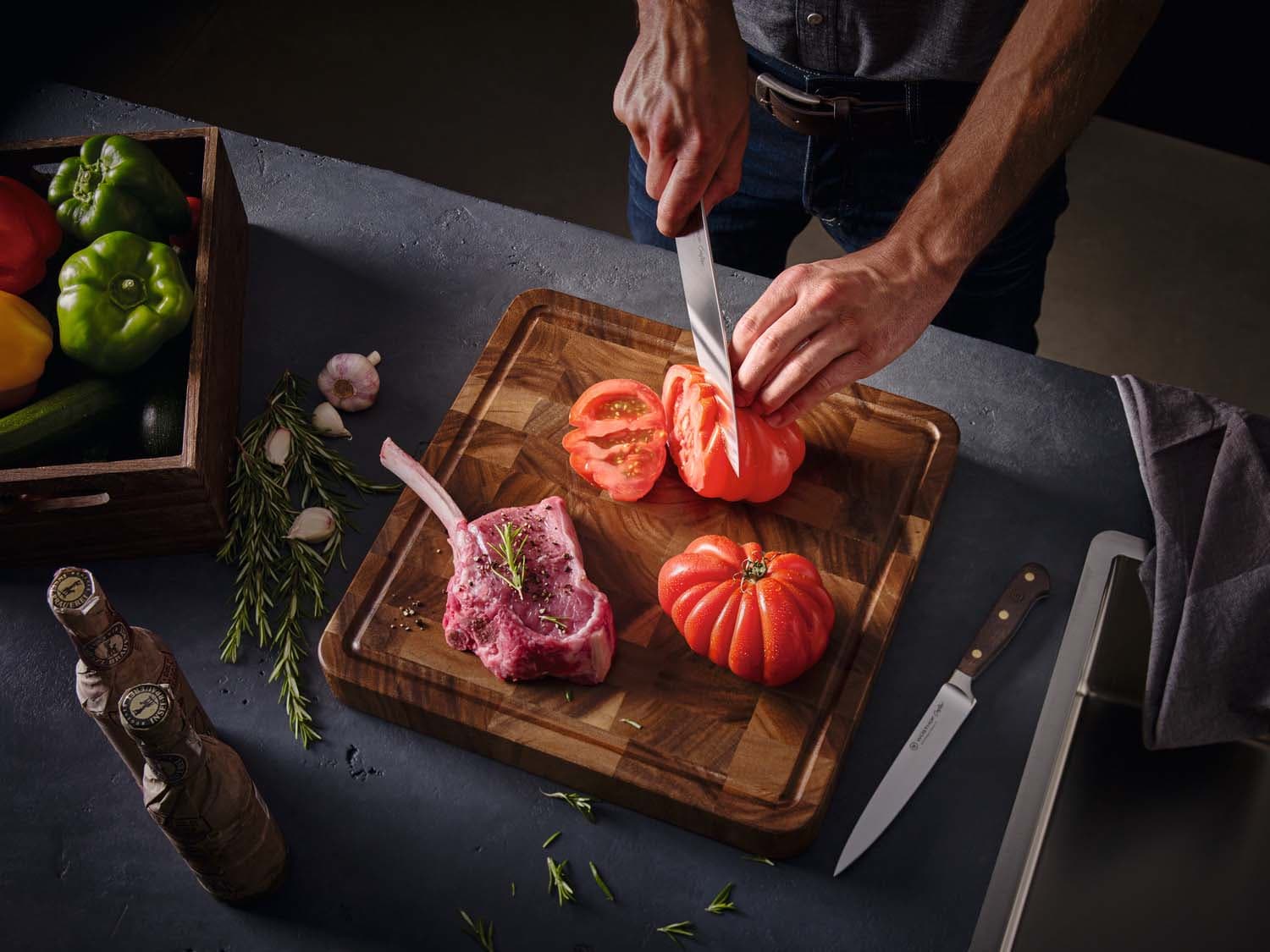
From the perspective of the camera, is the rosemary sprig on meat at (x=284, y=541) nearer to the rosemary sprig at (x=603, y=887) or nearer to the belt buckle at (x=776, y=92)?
the rosemary sprig at (x=603, y=887)

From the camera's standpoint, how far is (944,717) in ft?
5.46

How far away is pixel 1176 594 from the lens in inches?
67.7

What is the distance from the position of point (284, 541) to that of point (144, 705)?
672mm

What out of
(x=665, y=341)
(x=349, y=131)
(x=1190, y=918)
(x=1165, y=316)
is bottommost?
(x=349, y=131)

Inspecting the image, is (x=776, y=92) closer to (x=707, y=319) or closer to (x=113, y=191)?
(x=707, y=319)

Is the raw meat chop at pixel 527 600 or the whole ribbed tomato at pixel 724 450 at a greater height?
the whole ribbed tomato at pixel 724 450

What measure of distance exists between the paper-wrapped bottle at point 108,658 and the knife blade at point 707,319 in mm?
825

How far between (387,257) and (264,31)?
97.9 inches

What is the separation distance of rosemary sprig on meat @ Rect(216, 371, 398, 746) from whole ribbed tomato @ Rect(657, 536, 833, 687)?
0.54 metres

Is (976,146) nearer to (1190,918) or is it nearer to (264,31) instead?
(1190,918)

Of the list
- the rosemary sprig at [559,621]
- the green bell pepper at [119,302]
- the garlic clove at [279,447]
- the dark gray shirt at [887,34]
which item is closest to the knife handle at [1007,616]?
the rosemary sprig at [559,621]

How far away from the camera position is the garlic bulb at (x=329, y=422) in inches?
76.8

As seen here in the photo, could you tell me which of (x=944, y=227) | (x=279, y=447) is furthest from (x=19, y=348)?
(x=944, y=227)

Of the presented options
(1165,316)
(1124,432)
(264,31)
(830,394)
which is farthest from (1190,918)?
(264,31)
